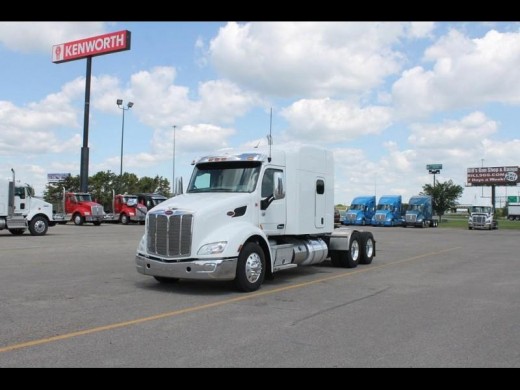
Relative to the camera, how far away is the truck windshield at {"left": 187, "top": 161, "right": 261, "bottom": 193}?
11.0m

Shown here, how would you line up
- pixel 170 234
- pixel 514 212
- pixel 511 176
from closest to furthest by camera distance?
pixel 170 234, pixel 511 176, pixel 514 212

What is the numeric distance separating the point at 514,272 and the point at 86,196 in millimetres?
32313

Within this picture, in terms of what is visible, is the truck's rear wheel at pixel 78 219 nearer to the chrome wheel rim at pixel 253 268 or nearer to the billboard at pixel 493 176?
the chrome wheel rim at pixel 253 268

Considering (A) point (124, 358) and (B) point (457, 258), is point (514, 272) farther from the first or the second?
(A) point (124, 358)

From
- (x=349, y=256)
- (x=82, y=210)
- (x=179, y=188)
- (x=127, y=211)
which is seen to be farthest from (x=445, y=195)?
(x=179, y=188)

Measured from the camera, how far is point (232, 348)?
605 cm

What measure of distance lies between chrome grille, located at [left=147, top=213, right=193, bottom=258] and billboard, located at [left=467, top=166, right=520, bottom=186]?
348 ft

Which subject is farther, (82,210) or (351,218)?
(351,218)

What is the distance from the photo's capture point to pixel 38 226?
27219 millimetres

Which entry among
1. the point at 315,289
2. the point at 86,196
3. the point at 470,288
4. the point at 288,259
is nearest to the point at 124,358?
the point at 315,289

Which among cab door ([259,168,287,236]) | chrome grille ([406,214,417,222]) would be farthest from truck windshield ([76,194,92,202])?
chrome grille ([406,214,417,222])

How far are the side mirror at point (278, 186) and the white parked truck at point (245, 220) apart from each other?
0.07 feet

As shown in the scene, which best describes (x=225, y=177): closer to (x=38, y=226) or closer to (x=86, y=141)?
(x=38, y=226)

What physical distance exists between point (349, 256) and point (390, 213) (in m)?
40.6
